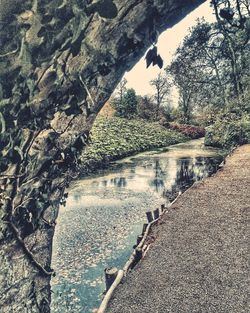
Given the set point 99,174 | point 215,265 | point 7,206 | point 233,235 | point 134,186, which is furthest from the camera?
point 99,174

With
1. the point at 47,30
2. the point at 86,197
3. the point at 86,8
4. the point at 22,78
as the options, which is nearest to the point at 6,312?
the point at 22,78

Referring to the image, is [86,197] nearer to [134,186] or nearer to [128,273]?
[134,186]

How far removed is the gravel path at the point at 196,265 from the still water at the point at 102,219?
1296 mm

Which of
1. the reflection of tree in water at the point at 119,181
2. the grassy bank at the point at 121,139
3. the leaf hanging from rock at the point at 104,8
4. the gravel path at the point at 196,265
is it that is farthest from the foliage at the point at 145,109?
the leaf hanging from rock at the point at 104,8

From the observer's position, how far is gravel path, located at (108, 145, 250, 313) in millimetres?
6691

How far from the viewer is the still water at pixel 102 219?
28.4ft

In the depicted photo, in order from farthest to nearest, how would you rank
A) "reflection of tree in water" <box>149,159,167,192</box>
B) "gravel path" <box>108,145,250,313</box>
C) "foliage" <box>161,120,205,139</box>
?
"foliage" <box>161,120,205,139</box>
"reflection of tree in water" <box>149,159,167,192</box>
"gravel path" <box>108,145,250,313</box>

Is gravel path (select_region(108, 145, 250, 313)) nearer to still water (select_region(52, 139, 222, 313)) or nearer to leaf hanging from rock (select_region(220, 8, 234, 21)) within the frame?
still water (select_region(52, 139, 222, 313))

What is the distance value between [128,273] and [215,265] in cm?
203

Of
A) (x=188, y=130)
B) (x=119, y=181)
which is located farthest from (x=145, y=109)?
(x=119, y=181)

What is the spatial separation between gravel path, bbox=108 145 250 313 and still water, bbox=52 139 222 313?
1.30 metres

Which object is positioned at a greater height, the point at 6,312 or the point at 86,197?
the point at 6,312

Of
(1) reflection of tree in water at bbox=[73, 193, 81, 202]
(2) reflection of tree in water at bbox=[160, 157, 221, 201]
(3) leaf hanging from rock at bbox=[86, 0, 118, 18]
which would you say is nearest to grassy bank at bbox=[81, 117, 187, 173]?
(1) reflection of tree in water at bbox=[73, 193, 81, 202]

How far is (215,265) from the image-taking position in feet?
26.0
